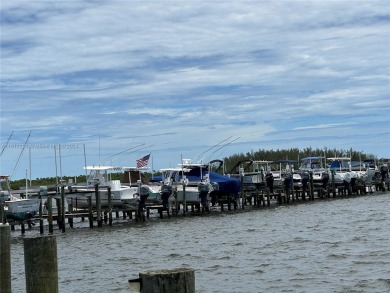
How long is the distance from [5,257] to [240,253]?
14276 millimetres

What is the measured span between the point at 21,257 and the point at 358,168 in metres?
51.9

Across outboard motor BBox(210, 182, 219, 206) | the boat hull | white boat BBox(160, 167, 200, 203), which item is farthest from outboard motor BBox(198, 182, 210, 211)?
the boat hull

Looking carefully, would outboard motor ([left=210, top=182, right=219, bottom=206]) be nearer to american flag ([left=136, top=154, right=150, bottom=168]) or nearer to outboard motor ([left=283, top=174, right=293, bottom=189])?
american flag ([left=136, top=154, right=150, bottom=168])

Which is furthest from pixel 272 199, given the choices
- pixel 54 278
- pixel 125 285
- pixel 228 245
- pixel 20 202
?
pixel 54 278

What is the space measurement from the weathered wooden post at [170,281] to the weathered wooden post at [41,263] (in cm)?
326

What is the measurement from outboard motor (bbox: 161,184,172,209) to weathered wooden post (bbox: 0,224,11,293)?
32.0m

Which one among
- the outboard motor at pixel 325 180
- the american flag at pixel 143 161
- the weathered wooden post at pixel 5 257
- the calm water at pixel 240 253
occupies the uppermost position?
the american flag at pixel 143 161

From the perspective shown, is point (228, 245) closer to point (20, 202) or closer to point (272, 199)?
point (20, 202)

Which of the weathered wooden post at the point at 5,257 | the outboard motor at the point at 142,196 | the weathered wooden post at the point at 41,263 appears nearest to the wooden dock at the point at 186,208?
the outboard motor at the point at 142,196

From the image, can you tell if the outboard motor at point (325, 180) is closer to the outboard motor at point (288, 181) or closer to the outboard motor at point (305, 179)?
the outboard motor at point (305, 179)

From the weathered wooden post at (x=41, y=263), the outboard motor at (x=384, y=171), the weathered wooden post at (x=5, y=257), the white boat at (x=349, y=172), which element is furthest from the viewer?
the outboard motor at (x=384, y=171)

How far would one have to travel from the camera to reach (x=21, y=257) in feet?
92.4

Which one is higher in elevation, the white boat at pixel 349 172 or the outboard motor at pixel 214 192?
the white boat at pixel 349 172

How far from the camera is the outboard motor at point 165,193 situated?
4459cm
